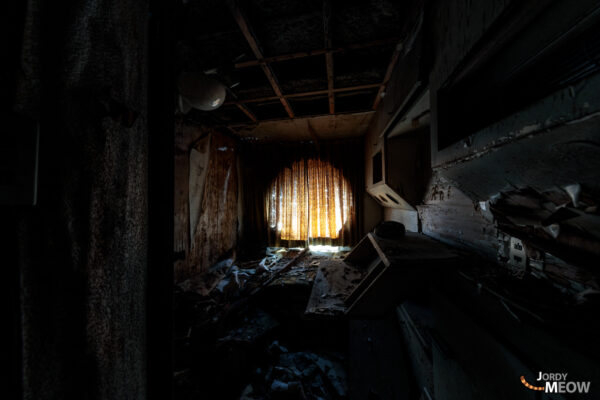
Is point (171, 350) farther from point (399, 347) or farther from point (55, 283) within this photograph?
point (399, 347)

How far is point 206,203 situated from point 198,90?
233cm

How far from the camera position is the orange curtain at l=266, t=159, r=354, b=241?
17.0ft

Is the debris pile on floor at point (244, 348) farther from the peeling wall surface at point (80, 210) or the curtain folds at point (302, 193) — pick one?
Result: the curtain folds at point (302, 193)

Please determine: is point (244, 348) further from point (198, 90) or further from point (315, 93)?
point (315, 93)

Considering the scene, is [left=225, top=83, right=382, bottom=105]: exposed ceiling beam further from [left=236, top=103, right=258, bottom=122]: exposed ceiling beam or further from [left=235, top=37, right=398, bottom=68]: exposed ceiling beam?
[left=235, top=37, right=398, bottom=68]: exposed ceiling beam

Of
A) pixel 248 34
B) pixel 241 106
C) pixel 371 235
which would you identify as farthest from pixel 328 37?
pixel 371 235

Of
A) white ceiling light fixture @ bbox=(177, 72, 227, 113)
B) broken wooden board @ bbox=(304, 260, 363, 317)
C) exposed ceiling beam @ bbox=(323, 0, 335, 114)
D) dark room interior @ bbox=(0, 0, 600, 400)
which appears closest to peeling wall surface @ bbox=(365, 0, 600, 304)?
dark room interior @ bbox=(0, 0, 600, 400)

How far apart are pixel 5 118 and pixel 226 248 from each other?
4542 millimetres

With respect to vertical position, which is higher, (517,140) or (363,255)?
(517,140)

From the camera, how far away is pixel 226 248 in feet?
15.2

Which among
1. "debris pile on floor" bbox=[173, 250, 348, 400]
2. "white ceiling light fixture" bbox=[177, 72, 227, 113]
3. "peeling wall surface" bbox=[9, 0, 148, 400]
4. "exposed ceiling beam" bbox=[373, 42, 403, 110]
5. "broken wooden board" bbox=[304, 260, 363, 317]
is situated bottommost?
"debris pile on floor" bbox=[173, 250, 348, 400]

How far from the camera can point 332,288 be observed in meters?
2.25

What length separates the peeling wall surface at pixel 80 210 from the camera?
0.45 meters

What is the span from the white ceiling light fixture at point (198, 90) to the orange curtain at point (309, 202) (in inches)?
127
